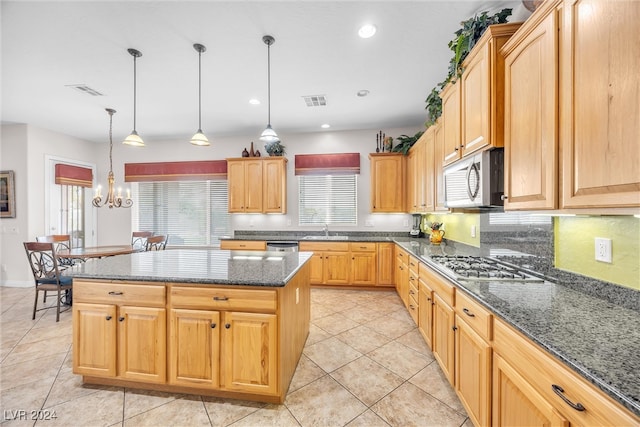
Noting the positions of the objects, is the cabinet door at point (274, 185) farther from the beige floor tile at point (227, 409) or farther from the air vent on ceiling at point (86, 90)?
the beige floor tile at point (227, 409)

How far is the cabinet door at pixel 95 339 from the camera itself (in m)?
1.91

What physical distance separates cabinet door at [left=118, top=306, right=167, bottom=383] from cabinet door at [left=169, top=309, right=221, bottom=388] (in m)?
0.07

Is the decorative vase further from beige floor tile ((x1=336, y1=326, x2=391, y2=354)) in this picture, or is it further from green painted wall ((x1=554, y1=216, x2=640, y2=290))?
green painted wall ((x1=554, y1=216, x2=640, y2=290))

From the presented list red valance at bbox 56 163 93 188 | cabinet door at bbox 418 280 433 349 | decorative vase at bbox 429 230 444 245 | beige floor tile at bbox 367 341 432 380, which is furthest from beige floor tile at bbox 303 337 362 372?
red valance at bbox 56 163 93 188

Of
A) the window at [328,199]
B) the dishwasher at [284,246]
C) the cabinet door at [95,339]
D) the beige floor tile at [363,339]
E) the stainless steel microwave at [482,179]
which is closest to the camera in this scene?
the stainless steel microwave at [482,179]

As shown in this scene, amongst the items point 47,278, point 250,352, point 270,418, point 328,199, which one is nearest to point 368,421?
point 270,418

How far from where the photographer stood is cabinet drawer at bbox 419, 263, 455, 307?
1.86 metres

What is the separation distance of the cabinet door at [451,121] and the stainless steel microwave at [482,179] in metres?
0.18

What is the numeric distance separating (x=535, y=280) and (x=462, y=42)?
1.80m

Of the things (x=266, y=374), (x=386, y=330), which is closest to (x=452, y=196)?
(x=386, y=330)

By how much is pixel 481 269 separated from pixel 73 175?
692 cm

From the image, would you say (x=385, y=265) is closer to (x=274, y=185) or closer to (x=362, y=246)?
(x=362, y=246)

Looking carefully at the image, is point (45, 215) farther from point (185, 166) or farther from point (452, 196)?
point (452, 196)

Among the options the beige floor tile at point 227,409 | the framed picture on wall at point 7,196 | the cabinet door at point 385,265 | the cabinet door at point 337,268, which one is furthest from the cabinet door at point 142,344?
the framed picture on wall at point 7,196
